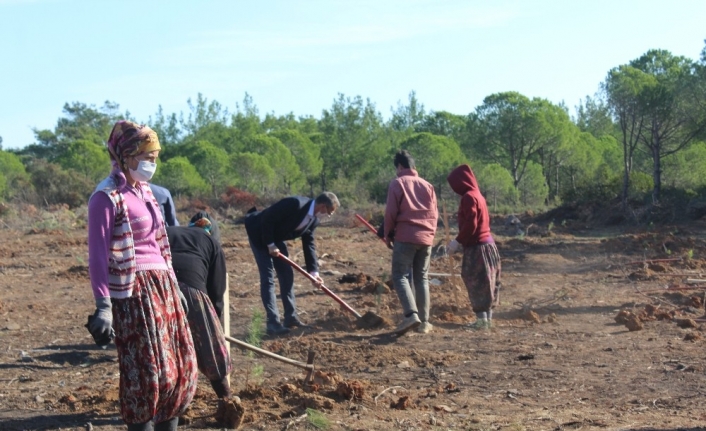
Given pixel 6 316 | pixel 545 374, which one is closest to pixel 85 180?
pixel 6 316

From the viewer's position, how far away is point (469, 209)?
892 cm

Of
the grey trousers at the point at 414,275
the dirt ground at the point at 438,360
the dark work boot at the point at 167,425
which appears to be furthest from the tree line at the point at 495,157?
the dark work boot at the point at 167,425

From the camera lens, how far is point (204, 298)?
5.53 metres

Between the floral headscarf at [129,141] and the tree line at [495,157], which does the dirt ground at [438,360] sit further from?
the tree line at [495,157]

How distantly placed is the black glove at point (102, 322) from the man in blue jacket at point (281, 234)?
479 cm

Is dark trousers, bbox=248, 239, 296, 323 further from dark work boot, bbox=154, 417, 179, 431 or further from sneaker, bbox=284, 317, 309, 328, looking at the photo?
dark work boot, bbox=154, 417, 179, 431

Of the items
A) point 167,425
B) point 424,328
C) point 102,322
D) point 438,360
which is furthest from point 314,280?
point 102,322

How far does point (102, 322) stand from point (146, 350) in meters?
0.29

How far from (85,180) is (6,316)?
85.0 feet

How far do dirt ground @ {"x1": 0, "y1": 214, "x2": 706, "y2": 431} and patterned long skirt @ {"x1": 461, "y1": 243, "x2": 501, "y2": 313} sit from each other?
1.03 ft

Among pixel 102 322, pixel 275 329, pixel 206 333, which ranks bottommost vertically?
pixel 275 329

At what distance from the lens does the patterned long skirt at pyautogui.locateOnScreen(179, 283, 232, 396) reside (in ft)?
18.0

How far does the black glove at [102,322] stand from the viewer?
3.85 meters

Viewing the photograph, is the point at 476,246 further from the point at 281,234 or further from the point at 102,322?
the point at 102,322
